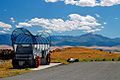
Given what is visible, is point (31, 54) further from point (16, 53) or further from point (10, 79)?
point (10, 79)

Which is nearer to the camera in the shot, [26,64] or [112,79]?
[112,79]

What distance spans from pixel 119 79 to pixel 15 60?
15.6 m

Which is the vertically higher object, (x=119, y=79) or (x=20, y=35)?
(x=20, y=35)

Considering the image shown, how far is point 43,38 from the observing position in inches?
1928

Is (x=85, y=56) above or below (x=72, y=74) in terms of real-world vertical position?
above

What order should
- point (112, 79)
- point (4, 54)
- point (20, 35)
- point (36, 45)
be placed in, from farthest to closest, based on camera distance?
point (4, 54), point (20, 35), point (36, 45), point (112, 79)

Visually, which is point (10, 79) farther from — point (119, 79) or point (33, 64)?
point (33, 64)

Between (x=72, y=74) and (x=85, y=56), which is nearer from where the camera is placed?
(x=72, y=74)

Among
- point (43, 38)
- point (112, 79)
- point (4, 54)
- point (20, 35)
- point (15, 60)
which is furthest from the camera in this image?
point (4, 54)

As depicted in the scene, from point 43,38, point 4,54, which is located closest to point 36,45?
point 43,38

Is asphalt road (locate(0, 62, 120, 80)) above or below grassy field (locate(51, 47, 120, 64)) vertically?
below

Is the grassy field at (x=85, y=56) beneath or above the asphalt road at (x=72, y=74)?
above

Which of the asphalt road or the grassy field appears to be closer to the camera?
the asphalt road

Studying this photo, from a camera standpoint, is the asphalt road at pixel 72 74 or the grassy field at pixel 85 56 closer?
the asphalt road at pixel 72 74
